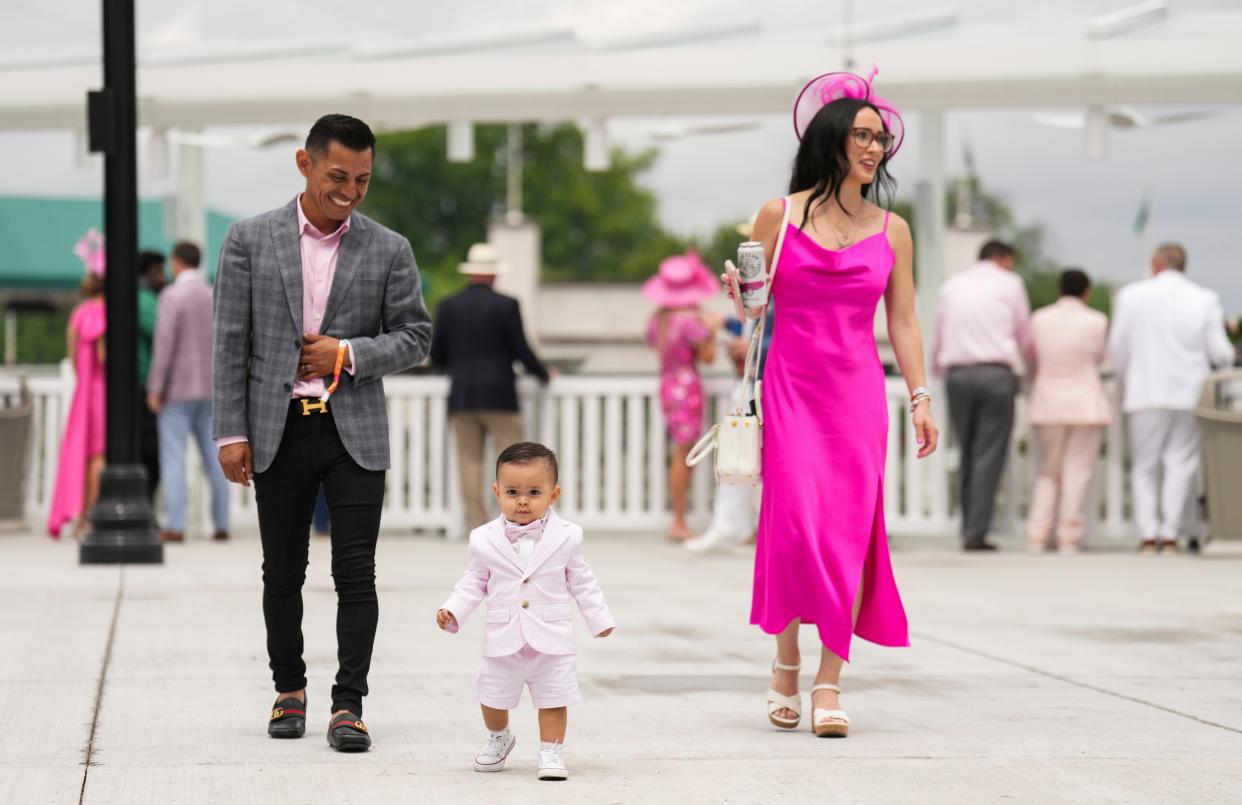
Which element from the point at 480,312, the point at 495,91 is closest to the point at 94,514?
the point at 480,312

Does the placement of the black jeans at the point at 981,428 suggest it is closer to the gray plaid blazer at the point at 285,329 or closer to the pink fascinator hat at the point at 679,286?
the pink fascinator hat at the point at 679,286

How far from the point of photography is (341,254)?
5086mm

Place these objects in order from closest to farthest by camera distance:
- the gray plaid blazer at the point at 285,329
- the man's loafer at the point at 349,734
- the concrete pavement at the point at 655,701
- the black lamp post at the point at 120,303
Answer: the concrete pavement at the point at 655,701 → the man's loafer at the point at 349,734 → the gray plaid blazer at the point at 285,329 → the black lamp post at the point at 120,303

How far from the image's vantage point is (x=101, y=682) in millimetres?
6121

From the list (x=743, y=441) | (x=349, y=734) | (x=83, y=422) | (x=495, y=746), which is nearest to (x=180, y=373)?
(x=83, y=422)

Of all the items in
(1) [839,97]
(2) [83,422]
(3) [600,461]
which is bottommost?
(3) [600,461]

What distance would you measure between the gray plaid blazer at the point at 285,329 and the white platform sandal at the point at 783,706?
4.31 feet

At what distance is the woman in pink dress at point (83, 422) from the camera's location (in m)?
12.0

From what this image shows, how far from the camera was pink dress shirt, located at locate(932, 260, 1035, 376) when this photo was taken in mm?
11992

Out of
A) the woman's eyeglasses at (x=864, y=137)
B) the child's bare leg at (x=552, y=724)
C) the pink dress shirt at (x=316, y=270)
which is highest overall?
the woman's eyeglasses at (x=864, y=137)

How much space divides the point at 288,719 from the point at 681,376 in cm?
738

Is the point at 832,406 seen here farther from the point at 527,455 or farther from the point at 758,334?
the point at 527,455

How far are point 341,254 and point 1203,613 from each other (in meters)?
5.10

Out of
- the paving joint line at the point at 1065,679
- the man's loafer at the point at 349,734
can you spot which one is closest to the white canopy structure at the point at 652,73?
the paving joint line at the point at 1065,679
